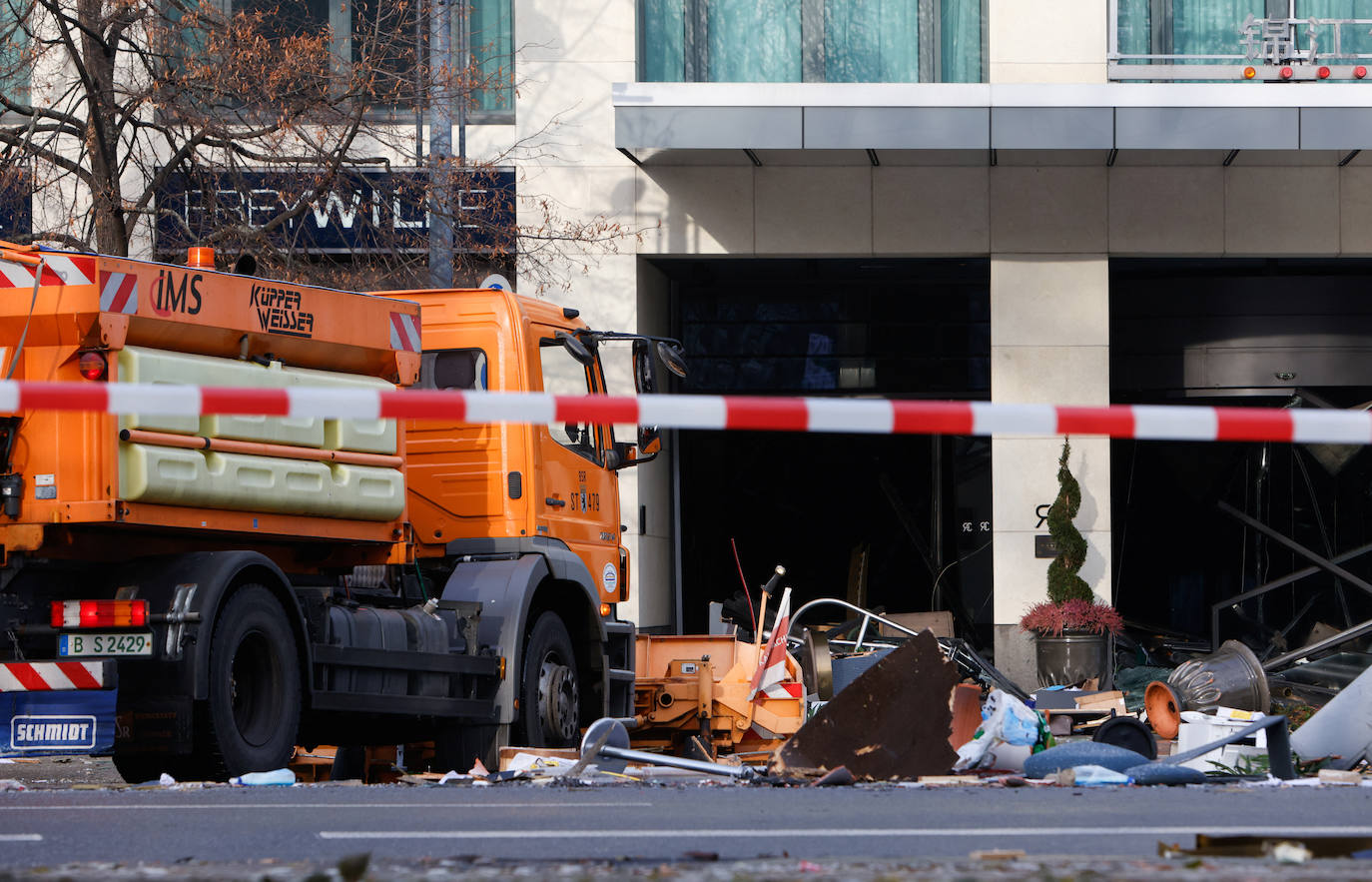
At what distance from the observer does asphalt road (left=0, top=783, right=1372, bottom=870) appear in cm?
469

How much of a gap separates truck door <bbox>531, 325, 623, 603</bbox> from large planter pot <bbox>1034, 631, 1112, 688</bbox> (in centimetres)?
692

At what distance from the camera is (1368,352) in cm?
1961

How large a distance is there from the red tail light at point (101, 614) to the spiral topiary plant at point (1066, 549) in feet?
37.7

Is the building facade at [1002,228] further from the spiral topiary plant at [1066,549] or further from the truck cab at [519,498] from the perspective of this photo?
the truck cab at [519,498]

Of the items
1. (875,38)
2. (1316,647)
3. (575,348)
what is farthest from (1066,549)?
(575,348)

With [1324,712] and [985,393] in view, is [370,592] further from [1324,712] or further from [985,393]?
[985,393]

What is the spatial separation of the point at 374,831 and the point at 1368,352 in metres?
16.6

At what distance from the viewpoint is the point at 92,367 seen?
8148 mm

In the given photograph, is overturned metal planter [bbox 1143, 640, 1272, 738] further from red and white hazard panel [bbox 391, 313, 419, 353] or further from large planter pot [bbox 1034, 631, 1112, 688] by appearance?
red and white hazard panel [bbox 391, 313, 419, 353]

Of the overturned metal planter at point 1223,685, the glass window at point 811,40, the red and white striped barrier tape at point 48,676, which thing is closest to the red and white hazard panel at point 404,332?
the red and white striped barrier tape at point 48,676

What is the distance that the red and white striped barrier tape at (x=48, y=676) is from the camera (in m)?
7.89

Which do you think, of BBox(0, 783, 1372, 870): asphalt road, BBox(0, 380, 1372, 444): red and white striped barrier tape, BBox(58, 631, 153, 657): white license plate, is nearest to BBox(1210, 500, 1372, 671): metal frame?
BBox(0, 783, 1372, 870): asphalt road

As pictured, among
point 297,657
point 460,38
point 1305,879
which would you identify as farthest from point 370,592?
point 460,38

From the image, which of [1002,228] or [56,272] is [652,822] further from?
[1002,228]
